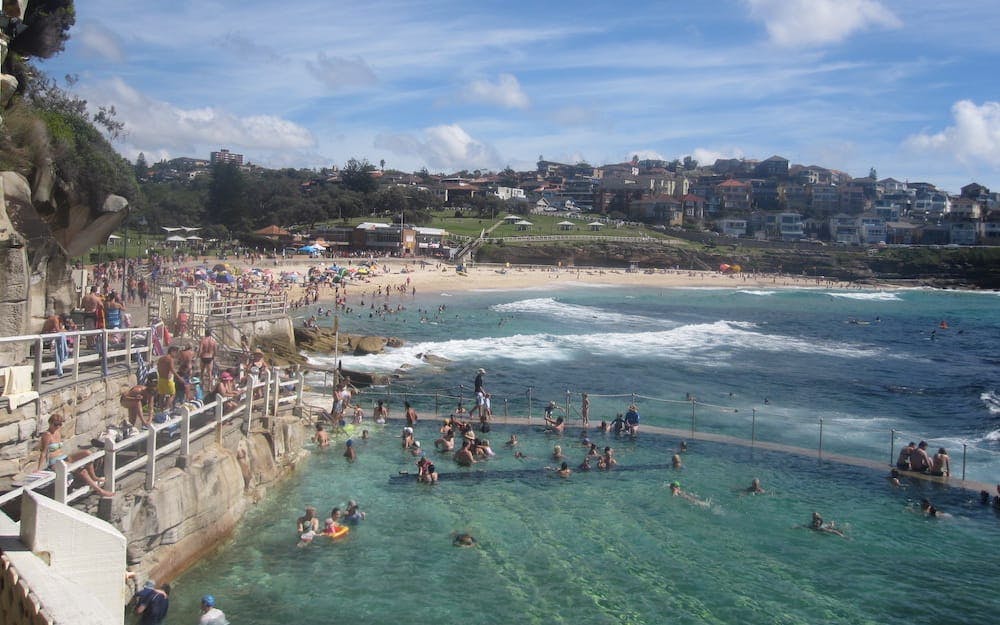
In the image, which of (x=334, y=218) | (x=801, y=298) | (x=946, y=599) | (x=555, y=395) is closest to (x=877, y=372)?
(x=555, y=395)

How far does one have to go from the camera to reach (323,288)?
2125 inches

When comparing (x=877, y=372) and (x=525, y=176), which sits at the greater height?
(x=525, y=176)

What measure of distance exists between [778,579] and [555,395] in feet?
43.9

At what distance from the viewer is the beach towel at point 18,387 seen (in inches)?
346

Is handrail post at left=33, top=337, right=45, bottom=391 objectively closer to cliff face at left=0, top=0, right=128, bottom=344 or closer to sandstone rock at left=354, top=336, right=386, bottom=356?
cliff face at left=0, top=0, right=128, bottom=344

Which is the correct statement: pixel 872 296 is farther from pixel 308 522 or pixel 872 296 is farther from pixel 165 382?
pixel 165 382

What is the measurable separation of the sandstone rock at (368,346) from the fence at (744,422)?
608cm

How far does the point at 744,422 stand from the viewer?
22.1m

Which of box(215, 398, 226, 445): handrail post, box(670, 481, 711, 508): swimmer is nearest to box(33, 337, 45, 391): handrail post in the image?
box(215, 398, 226, 445): handrail post

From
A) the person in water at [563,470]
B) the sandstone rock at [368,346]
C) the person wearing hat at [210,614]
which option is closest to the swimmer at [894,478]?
the person in water at [563,470]

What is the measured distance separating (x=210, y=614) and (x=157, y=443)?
247 cm

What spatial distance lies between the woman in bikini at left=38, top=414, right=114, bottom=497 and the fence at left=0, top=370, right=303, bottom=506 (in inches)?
3.9

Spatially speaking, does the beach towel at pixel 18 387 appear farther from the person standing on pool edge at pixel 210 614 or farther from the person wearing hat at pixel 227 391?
the person standing on pool edge at pixel 210 614

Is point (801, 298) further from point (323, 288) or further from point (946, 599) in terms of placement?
point (946, 599)
